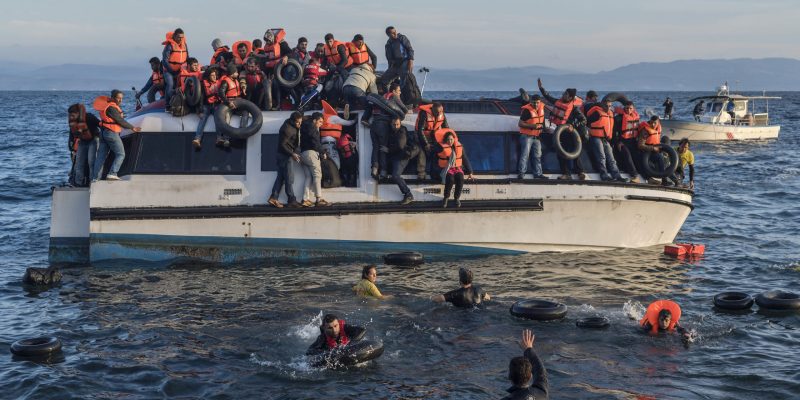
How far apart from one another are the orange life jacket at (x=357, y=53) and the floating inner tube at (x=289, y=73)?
1348mm

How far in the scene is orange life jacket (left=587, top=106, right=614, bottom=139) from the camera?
16.8 metres

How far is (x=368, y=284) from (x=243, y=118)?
4.38 metres

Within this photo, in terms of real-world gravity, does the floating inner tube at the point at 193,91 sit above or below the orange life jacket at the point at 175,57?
below

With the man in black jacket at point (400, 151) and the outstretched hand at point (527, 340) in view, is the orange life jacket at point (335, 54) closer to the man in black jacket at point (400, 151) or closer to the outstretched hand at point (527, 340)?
the man in black jacket at point (400, 151)

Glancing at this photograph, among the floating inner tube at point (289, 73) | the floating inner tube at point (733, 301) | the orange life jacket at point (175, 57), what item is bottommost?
the floating inner tube at point (733, 301)

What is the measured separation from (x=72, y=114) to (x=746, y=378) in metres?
12.4

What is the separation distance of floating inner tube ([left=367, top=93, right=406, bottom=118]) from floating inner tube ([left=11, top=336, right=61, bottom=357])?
7219 millimetres

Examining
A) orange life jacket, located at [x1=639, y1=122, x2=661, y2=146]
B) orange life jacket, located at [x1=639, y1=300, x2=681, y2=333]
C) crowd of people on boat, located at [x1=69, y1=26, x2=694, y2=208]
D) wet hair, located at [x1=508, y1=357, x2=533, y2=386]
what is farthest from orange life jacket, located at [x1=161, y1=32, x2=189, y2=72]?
wet hair, located at [x1=508, y1=357, x2=533, y2=386]

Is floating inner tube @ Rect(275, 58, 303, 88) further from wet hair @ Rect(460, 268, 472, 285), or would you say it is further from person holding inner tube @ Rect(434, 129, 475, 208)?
wet hair @ Rect(460, 268, 472, 285)

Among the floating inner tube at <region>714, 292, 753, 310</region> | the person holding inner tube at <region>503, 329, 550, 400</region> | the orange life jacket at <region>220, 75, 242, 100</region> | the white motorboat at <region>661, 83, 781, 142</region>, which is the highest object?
the white motorboat at <region>661, 83, 781, 142</region>

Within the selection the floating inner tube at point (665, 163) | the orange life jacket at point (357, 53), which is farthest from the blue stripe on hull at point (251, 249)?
the orange life jacket at point (357, 53)

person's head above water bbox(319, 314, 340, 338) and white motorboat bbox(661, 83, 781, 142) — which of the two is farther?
white motorboat bbox(661, 83, 781, 142)

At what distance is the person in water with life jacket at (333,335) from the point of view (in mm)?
11227

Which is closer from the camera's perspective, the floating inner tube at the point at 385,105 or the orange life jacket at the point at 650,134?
the floating inner tube at the point at 385,105
